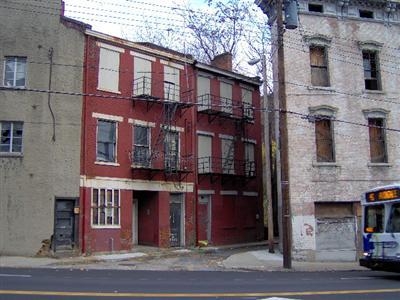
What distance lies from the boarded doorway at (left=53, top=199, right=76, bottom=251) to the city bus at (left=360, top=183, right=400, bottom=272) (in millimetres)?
12599

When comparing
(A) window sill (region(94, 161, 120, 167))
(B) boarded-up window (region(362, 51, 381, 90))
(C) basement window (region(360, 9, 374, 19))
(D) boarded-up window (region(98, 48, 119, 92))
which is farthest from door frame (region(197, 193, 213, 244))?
(C) basement window (region(360, 9, 374, 19))

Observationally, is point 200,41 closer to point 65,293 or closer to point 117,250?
point 117,250

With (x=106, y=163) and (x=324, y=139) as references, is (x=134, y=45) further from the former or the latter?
(x=324, y=139)

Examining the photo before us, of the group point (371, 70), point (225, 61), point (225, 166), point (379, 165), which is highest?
point (225, 61)

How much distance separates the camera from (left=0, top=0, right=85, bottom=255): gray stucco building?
74.6 ft

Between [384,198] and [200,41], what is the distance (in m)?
25.5

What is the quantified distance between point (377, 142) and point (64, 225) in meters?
15.0

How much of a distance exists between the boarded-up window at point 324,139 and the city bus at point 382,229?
6.35 metres

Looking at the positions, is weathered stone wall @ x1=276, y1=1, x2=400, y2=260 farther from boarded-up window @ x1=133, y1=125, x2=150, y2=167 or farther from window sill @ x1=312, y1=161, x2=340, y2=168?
boarded-up window @ x1=133, y1=125, x2=150, y2=167

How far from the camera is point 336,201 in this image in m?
23.9

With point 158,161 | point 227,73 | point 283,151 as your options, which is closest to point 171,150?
point 158,161

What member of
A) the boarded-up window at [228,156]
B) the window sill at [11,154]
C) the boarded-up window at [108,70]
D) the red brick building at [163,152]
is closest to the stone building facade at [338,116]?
the red brick building at [163,152]

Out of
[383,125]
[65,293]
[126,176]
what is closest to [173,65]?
[126,176]

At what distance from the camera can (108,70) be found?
2552cm
